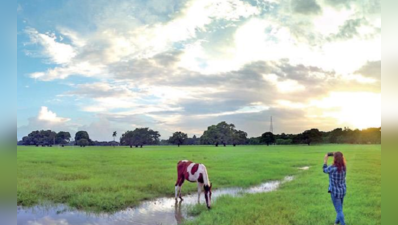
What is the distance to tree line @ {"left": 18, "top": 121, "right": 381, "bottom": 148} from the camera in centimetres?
1328

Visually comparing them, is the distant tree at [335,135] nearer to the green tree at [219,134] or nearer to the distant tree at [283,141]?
the distant tree at [283,141]

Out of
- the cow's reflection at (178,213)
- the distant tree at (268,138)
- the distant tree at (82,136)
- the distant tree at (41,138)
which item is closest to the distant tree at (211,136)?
the distant tree at (268,138)

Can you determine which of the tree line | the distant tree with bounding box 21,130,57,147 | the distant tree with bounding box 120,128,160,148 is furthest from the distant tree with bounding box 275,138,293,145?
the distant tree with bounding box 21,130,57,147

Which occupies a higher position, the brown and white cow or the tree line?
the tree line

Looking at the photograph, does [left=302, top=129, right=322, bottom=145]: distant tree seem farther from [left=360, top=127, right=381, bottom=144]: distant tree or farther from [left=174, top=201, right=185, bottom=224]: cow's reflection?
[left=174, top=201, right=185, bottom=224]: cow's reflection

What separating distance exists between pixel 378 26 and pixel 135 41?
9.61 meters

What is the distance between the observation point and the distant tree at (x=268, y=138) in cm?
1535

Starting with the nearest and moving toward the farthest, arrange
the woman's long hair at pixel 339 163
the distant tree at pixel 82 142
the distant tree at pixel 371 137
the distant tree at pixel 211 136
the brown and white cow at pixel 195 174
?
the woman's long hair at pixel 339 163, the brown and white cow at pixel 195 174, the distant tree at pixel 371 137, the distant tree at pixel 82 142, the distant tree at pixel 211 136

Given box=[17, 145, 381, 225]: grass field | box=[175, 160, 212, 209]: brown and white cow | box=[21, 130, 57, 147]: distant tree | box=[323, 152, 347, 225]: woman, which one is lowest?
box=[17, 145, 381, 225]: grass field

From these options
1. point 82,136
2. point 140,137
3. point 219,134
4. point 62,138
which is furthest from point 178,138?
point 62,138

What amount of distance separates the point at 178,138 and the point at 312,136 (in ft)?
23.6

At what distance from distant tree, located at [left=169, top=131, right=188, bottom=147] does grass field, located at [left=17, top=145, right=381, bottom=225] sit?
3.21 feet

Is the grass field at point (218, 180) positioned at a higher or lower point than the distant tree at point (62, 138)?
lower

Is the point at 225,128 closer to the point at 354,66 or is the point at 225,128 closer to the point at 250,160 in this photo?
the point at 250,160
